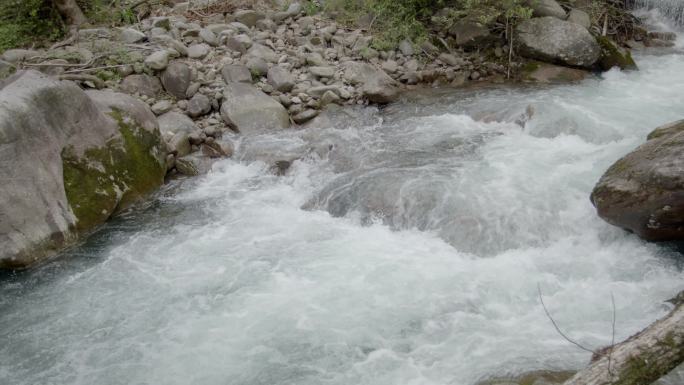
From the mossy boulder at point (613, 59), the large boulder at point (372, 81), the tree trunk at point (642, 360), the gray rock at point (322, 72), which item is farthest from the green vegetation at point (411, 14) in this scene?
the tree trunk at point (642, 360)

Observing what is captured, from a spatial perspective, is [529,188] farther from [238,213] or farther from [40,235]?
[40,235]

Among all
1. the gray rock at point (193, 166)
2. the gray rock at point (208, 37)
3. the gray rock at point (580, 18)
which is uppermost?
the gray rock at point (208, 37)

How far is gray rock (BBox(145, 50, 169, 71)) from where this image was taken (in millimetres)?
9906

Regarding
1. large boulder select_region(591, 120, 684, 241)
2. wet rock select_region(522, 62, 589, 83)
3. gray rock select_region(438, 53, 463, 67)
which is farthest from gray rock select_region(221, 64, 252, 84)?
large boulder select_region(591, 120, 684, 241)

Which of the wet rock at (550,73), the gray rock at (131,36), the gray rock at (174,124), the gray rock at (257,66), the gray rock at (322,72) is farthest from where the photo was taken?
the wet rock at (550,73)

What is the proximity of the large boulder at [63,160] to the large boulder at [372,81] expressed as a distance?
3665 millimetres

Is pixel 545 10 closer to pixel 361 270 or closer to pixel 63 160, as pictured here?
pixel 361 270

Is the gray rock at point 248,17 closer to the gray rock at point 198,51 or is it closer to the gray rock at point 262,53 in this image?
the gray rock at point 262,53

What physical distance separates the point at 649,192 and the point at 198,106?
6.56 m

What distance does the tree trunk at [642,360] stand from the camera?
326cm

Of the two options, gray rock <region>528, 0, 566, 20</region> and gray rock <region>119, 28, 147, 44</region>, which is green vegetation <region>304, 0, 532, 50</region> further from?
gray rock <region>119, 28, 147, 44</region>

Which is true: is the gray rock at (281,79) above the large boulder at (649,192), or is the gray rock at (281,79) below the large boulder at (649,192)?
above

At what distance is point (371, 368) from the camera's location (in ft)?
15.8

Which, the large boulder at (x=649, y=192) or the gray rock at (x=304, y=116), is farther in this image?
the gray rock at (x=304, y=116)
